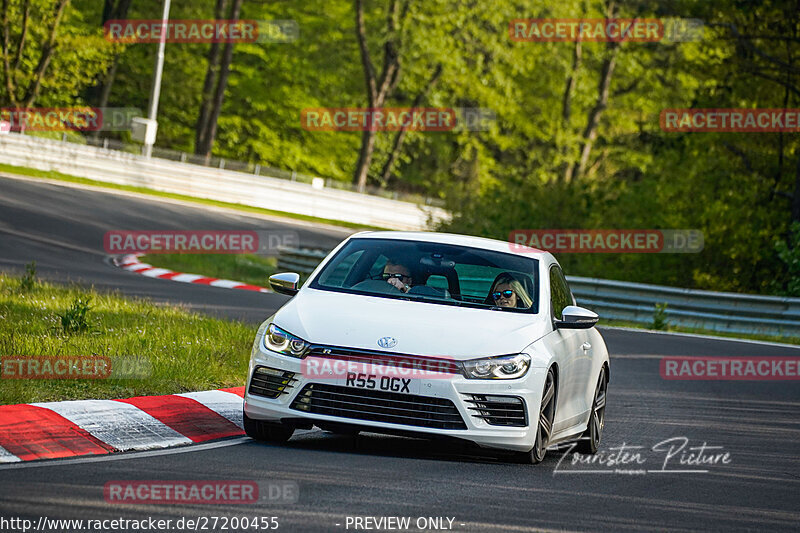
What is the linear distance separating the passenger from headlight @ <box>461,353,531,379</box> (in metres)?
1.01

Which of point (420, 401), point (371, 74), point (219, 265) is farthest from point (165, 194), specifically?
point (420, 401)

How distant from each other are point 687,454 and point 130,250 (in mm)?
20333

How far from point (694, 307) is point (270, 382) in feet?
57.1

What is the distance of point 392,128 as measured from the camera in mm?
63969

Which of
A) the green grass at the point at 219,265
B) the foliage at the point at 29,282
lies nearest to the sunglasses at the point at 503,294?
the foliage at the point at 29,282

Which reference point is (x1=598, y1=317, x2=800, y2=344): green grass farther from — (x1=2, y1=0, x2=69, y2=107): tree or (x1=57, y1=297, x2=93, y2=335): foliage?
(x1=2, y1=0, x2=69, y2=107): tree

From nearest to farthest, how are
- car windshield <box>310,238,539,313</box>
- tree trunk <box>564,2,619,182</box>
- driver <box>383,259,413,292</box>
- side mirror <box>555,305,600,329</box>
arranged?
side mirror <box>555,305,600,329</box>
car windshield <box>310,238,539,313</box>
driver <box>383,259,413,292</box>
tree trunk <box>564,2,619,182</box>

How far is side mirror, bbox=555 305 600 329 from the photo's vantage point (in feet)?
30.3

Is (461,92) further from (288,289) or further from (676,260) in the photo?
(288,289)

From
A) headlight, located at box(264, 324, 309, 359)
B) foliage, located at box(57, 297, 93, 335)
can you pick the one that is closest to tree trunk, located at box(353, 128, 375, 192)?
foliage, located at box(57, 297, 93, 335)

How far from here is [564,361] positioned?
9.11 m

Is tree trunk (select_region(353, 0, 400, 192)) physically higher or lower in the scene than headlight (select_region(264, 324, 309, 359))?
higher

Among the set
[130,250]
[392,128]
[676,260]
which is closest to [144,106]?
[392,128]

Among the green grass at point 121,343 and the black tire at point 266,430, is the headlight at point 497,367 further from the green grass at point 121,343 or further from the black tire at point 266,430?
the green grass at point 121,343
